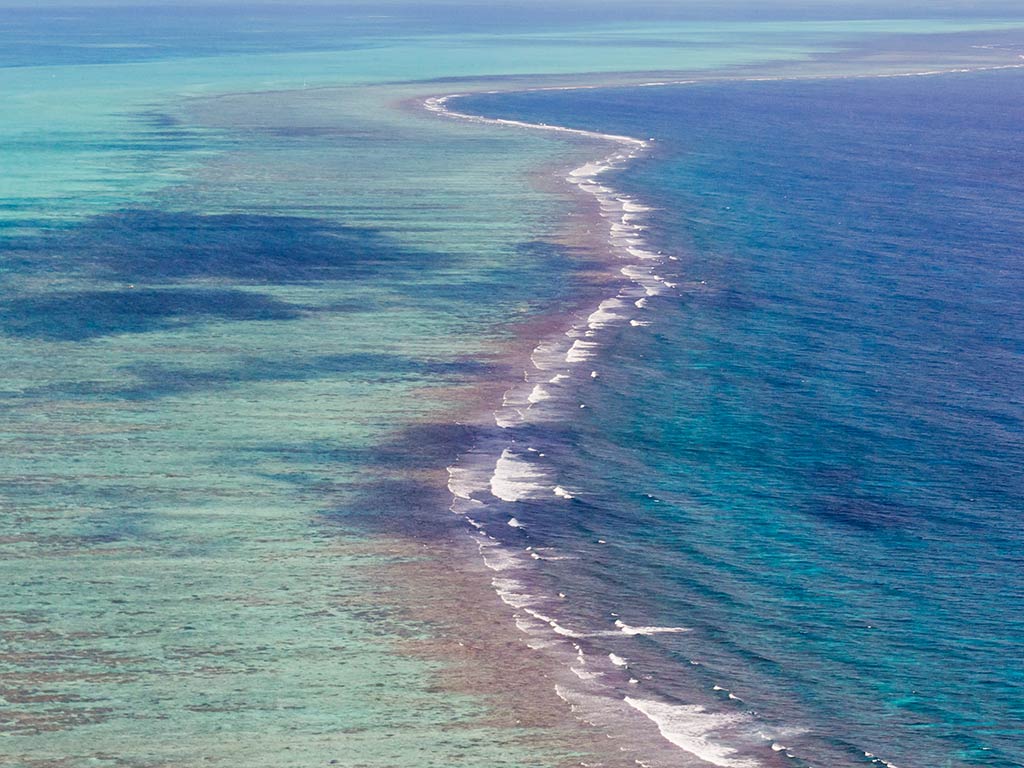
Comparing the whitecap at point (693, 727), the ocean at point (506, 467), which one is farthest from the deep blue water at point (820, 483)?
the whitecap at point (693, 727)

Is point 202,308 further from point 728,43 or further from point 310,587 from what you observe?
point 728,43

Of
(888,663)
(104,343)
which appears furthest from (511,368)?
(888,663)

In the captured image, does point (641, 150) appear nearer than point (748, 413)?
No

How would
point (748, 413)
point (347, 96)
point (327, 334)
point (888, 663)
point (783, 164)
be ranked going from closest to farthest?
1. point (888, 663)
2. point (748, 413)
3. point (327, 334)
4. point (783, 164)
5. point (347, 96)

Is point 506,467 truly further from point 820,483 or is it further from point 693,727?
point 693,727

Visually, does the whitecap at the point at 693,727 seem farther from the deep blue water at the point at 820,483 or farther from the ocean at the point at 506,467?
the deep blue water at the point at 820,483

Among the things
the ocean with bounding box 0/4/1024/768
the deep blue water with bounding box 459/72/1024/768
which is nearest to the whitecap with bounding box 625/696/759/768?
the ocean with bounding box 0/4/1024/768

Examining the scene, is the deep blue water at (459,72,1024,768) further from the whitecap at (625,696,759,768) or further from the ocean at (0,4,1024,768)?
the whitecap at (625,696,759,768)
